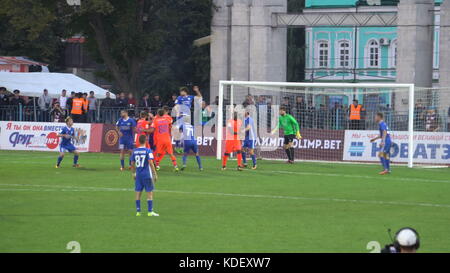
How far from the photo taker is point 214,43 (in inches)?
1854

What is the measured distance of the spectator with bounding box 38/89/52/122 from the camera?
39.9m

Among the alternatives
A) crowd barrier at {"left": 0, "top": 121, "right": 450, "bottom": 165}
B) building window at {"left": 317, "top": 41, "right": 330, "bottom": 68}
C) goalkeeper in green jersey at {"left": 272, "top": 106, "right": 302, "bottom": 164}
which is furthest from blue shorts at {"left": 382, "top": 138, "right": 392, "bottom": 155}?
building window at {"left": 317, "top": 41, "right": 330, "bottom": 68}

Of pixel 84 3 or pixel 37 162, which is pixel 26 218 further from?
pixel 84 3

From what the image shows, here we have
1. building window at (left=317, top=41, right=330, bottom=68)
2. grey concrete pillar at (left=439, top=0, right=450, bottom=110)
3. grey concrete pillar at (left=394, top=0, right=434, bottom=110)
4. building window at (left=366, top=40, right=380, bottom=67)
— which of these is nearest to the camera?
grey concrete pillar at (left=439, top=0, right=450, bottom=110)

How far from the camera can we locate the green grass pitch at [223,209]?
15273 millimetres

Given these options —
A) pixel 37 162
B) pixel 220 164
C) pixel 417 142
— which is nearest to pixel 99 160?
pixel 37 162

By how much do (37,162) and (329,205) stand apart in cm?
1451

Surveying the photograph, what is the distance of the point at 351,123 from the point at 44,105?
14321mm

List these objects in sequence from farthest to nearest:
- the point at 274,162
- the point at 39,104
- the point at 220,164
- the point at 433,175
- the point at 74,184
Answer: the point at 39,104
the point at 274,162
the point at 220,164
the point at 433,175
the point at 74,184

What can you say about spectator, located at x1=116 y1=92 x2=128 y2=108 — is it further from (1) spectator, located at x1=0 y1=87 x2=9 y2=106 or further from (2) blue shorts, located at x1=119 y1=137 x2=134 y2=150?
(2) blue shorts, located at x1=119 y1=137 x2=134 y2=150

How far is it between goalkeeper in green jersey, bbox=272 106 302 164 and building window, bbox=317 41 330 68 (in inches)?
1887

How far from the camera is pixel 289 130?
33.4 meters

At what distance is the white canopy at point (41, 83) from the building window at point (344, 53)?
1440 inches

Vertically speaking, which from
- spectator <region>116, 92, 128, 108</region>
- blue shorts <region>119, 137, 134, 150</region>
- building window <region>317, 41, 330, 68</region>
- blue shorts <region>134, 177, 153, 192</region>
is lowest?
blue shorts <region>134, 177, 153, 192</region>
